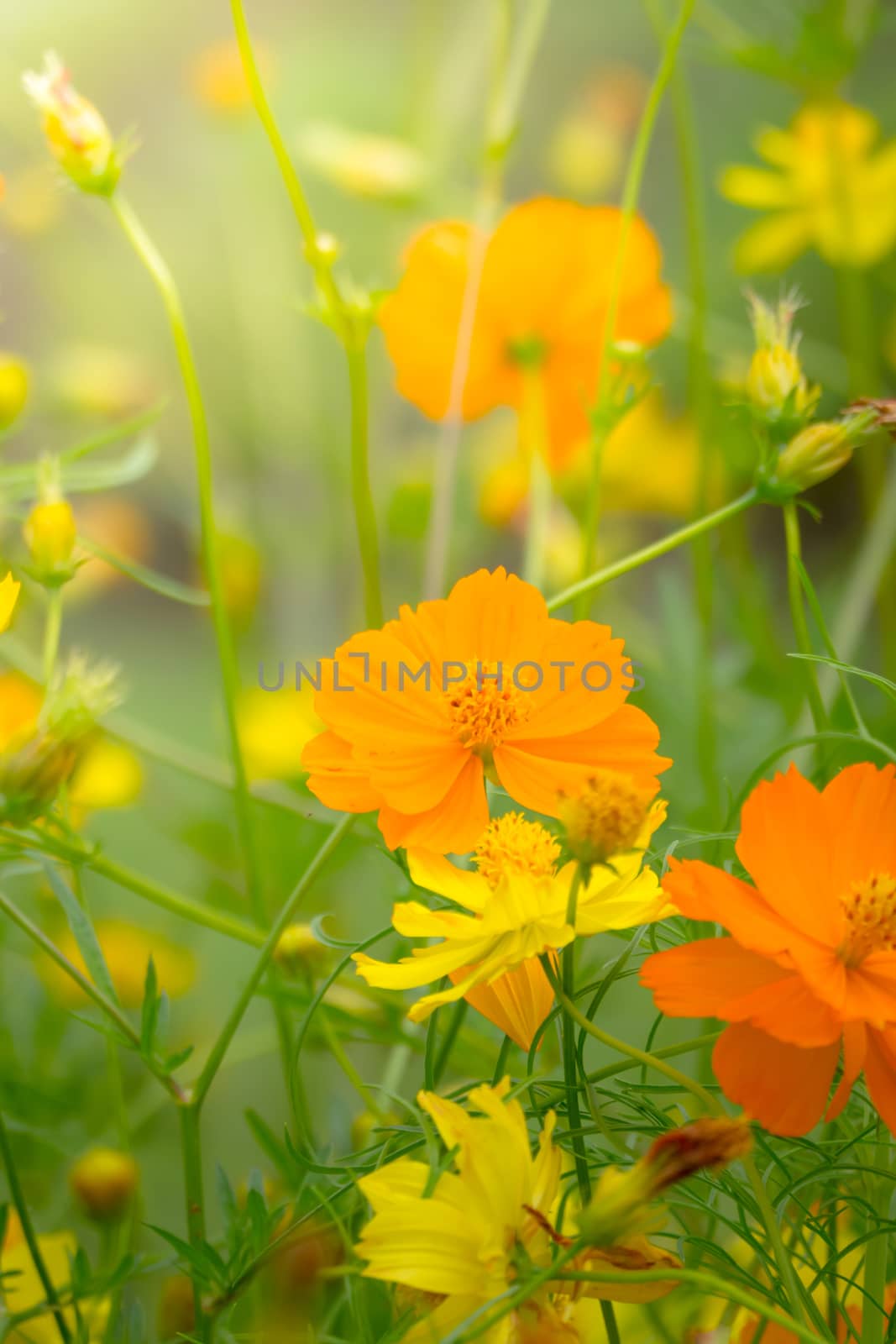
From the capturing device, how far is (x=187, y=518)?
0.80 metres

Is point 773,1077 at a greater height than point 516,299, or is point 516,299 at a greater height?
point 516,299

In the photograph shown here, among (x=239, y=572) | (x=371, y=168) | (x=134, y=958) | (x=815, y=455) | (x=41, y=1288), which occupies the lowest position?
(x=41, y=1288)

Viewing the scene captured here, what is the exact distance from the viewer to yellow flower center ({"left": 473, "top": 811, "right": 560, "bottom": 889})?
0.23m

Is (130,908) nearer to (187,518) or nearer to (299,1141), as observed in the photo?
(187,518)

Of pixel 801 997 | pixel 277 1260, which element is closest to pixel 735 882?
pixel 801 997

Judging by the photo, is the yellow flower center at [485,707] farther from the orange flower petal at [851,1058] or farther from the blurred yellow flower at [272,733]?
the blurred yellow flower at [272,733]

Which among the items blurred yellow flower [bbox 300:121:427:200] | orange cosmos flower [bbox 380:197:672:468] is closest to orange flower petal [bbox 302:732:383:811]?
orange cosmos flower [bbox 380:197:672:468]

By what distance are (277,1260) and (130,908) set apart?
1.46 feet

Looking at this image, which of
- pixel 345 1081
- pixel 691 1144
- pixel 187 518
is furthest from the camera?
pixel 187 518

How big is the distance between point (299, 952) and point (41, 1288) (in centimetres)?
10

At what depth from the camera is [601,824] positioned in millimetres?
187

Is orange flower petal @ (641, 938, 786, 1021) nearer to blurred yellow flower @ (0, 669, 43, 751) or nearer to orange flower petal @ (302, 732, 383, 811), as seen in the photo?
orange flower petal @ (302, 732, 383, 811)

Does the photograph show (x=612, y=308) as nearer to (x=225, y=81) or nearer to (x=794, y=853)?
(x=794, y=853)

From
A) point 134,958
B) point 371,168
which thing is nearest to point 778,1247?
point 134,958
